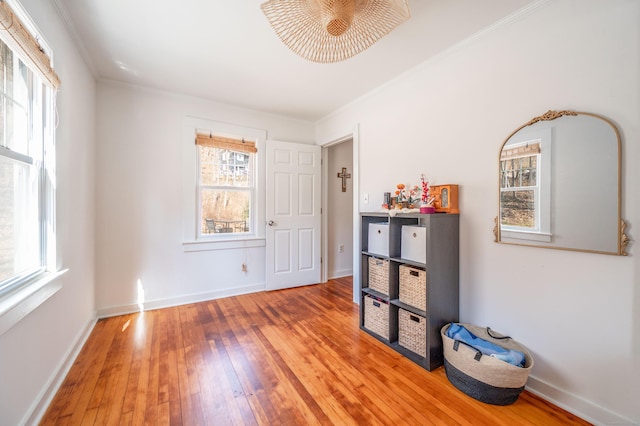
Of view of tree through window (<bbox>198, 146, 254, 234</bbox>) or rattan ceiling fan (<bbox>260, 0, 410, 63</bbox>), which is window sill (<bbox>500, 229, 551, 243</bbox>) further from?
view of tree through window (<bbox>198, 146, 254, 234</bbox>)

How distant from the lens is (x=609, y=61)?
1.37 m

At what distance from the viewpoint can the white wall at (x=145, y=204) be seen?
8.87 feet

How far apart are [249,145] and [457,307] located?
9.64 ft

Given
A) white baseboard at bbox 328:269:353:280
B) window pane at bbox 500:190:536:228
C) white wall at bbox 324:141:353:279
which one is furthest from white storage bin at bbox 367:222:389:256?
white baseboard at bbox 328:269:353:280

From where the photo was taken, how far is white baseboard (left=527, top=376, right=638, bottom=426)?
52.6 inches

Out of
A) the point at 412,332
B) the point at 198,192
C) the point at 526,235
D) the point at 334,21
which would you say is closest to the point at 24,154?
the point at 198,192

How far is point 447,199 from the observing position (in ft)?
6.67

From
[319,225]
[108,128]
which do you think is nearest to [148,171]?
[108,128]

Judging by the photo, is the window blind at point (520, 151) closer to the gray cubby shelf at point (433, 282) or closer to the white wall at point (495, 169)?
the white wall at point (495, 169)

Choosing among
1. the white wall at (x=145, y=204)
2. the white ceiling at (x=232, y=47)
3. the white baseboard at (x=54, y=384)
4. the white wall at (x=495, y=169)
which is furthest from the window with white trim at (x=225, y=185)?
the white wall at (x=495, y=169)

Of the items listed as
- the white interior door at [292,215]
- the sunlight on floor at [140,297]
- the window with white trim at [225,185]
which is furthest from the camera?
the white interior door at [292,215]

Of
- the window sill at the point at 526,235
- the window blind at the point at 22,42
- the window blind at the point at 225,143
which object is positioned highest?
the window blind at the point at 225,143

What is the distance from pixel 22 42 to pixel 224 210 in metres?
2.29

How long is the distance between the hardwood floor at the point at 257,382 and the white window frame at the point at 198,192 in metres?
0.96
